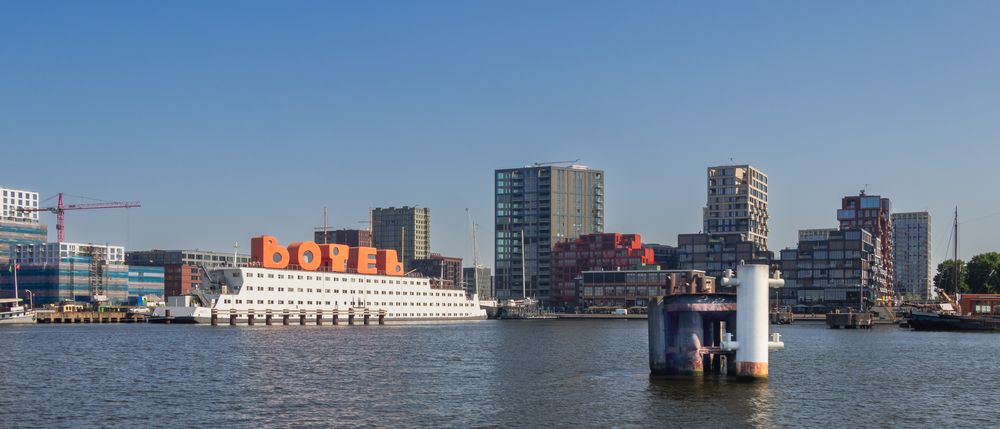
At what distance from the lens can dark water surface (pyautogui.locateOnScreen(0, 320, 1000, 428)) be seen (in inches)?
2007

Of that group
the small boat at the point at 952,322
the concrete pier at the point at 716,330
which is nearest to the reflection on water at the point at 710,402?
the concrete pier at the point at 716,330

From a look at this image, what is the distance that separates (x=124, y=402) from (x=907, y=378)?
56.2 meters

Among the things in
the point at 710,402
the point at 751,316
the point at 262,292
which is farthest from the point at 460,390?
the point at 262,292

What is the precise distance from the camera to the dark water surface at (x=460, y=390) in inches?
2007

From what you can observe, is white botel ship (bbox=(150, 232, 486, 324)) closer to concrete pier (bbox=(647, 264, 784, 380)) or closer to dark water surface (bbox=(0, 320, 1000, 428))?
dark water surface (bbox=(0, 320, 1000, 428))

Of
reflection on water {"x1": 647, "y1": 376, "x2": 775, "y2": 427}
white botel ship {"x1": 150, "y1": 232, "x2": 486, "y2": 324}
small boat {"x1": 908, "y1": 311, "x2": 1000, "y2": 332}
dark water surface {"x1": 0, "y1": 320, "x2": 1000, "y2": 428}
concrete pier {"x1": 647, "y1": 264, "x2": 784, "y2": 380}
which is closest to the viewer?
reflection on water {"x1": 647, "y1": 376, "x2": 775, "y2": 427}

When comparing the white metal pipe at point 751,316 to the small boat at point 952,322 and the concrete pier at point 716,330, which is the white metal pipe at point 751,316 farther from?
the small boat at point 952,322

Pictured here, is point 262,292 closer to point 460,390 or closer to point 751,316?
point 460,390

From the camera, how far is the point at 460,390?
64.8 m

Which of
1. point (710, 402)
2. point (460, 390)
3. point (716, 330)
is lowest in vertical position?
point (460, 390)

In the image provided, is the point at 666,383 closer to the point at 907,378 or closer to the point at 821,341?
the point at 907,378

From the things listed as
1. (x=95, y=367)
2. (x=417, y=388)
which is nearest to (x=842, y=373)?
(x=417, y=388)

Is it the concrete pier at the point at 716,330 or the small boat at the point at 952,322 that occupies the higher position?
the concrete pier at the point at 716,330

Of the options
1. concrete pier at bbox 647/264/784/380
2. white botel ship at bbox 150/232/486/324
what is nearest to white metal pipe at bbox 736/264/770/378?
concrete pier at bbox 647/264/784/380
